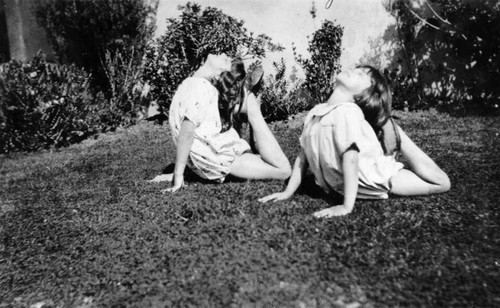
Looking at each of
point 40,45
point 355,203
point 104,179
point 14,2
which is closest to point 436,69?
point 355,203

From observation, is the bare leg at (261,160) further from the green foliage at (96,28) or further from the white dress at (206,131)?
the green foliage at (96,28)

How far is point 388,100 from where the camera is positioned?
3.69 m

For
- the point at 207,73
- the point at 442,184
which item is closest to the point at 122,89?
the point at 207,73

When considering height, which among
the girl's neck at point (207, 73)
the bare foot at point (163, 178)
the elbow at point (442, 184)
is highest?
the girl's neck at point (207, 73)

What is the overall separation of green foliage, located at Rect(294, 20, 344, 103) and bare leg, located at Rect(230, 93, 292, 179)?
14.4 feet

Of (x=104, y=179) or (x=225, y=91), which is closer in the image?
(x=225, y=91)

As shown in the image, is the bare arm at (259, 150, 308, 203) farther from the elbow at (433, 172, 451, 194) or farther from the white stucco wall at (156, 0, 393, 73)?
the white stucco wall at (156, 0, 393, 73)

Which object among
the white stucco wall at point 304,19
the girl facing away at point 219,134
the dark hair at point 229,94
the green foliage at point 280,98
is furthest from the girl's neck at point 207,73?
the white stucco wall at point 304,19

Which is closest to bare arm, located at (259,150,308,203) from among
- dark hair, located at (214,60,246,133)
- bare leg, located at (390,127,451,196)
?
bare leg, located at (390,127,451,196)

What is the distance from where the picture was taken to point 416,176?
3.84 meters

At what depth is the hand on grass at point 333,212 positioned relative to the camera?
347cm

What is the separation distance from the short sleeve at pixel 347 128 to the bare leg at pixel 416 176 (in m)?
0.60

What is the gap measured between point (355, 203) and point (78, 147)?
20.4 ft

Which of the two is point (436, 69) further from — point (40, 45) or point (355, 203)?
point (40, 45)
